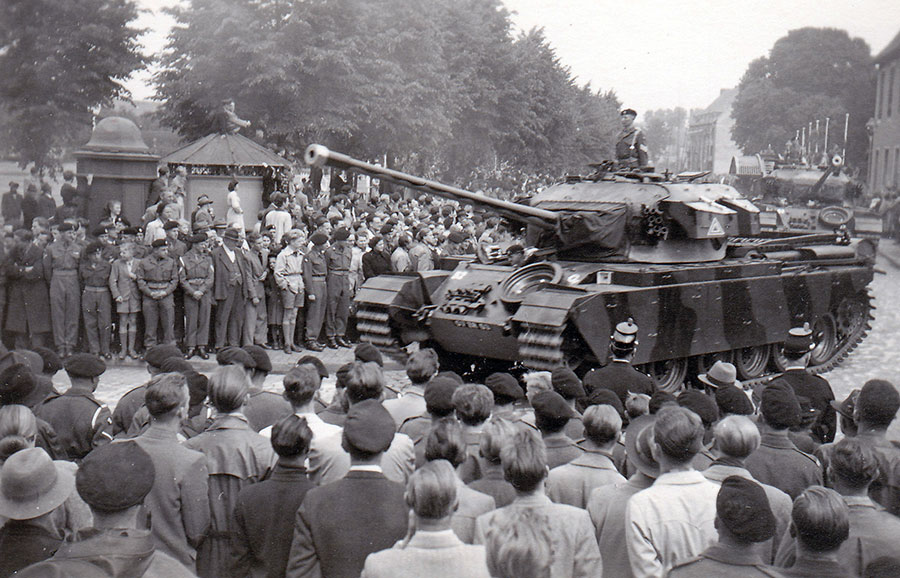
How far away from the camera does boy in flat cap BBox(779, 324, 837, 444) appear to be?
7523 mm

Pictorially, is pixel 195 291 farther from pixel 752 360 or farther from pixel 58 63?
pixel 752 360

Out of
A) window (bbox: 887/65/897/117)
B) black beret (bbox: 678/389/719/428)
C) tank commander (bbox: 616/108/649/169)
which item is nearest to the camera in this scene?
black beret (bbox: 678/389/719/428)

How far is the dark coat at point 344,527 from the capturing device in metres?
4.16

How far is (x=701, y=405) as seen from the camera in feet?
19.9

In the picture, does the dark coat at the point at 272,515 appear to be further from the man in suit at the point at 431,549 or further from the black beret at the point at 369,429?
the man in suit at the point at 431,549

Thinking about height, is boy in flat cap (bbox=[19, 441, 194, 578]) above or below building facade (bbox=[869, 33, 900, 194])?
below

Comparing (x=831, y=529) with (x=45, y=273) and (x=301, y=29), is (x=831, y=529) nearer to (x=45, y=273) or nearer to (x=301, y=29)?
(x=45, y=273)

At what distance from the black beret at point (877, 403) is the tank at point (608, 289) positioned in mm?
4041

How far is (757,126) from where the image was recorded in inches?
1214

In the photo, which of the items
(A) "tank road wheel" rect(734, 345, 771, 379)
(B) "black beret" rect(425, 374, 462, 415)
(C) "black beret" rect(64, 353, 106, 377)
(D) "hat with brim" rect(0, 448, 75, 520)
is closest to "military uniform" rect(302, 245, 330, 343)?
(A) "tank road wheel" rect(734, 345, 771, 379)

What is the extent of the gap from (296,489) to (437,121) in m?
19.7

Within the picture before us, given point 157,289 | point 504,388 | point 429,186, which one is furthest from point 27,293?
point 504,388

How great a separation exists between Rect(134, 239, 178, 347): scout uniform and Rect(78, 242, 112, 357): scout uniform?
43 centimetres

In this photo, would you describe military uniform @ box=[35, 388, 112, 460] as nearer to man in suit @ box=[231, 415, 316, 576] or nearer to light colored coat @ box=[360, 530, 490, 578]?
man in suit @ box=[231, 415, 316, 576]
